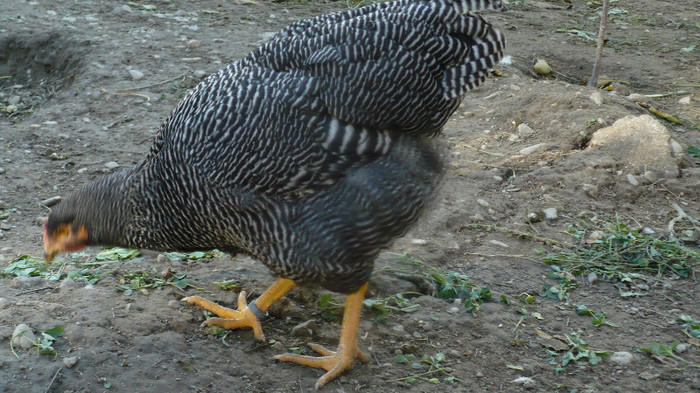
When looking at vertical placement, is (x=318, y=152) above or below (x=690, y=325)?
above

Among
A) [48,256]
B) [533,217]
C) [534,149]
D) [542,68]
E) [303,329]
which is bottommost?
[303,329]

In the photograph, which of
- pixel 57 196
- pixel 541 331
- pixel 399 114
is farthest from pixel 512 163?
pixel 57 196

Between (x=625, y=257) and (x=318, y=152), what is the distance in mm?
2555

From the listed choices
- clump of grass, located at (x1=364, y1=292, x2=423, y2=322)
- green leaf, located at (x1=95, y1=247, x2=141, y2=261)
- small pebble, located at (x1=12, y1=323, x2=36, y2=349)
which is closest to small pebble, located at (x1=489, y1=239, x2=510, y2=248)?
clump of grass, located at (x1=364, y1=292, x2=423, y2=322)

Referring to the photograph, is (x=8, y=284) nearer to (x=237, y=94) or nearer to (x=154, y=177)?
(x=154, y=177)

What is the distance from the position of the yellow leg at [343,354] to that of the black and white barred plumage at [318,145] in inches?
7.7

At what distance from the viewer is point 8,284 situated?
159 inches

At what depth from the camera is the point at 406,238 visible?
15.9 ft

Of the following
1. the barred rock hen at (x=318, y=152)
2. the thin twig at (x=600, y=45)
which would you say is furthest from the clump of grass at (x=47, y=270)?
the thin twig at (x=600, y=45)

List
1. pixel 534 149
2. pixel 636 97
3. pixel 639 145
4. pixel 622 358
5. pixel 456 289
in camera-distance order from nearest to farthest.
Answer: pixel 622 358
pixel 456 289
pixel 639 145
pixel 534 149
pixel 636 97

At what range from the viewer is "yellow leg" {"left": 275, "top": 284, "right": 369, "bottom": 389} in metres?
3.66

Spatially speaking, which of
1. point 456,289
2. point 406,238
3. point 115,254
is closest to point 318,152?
point 456,289

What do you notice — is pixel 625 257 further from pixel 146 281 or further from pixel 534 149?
pixel 146 281

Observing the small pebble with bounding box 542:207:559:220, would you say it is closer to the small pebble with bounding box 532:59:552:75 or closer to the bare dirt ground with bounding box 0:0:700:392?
the bare dirt ground with bounding box 0:0:700:392
